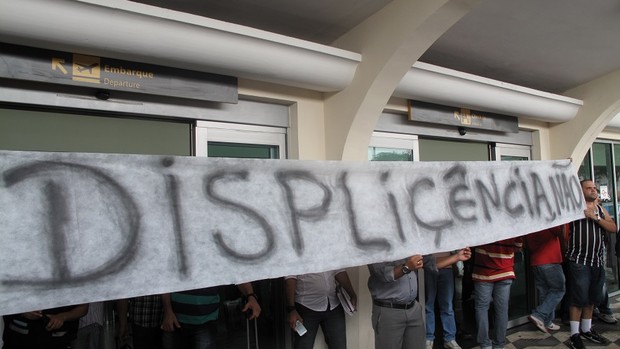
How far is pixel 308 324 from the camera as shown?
3.23 m

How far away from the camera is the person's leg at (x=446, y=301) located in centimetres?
461

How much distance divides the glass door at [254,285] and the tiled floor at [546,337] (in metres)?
2.49

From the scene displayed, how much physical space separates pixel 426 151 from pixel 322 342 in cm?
243

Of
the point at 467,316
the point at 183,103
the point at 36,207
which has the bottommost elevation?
the point at 467,316

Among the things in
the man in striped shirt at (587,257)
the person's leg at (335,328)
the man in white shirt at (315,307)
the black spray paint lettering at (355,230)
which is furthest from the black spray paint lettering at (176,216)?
the man in striped shirt at (587,257)

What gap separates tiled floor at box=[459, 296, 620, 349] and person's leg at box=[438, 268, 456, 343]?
33cm

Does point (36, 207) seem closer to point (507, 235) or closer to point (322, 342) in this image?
point (322, 342)

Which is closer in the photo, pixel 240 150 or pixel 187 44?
pixel 187 44

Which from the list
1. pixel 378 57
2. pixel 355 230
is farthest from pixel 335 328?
pixel 378 57

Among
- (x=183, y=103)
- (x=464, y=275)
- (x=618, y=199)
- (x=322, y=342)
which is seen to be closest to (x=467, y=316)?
(x=464, y=275)

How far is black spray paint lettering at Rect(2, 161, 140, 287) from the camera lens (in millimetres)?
1656

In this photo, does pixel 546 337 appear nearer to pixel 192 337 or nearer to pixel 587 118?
pixel 587 118

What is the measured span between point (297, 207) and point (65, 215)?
3.67ft

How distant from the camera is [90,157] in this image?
1.83 m
